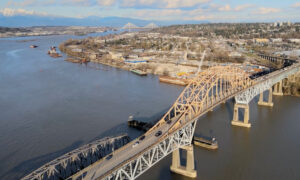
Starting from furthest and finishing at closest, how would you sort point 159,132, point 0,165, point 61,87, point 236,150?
point 61,87
point 236,150
point 0,165
point 159,132

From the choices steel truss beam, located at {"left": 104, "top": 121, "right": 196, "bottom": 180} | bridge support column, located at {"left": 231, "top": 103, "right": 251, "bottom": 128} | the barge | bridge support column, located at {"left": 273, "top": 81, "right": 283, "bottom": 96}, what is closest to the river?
bridge support column, located at {"left": 231, "top": 103, "right": 251, "bottom": 128}

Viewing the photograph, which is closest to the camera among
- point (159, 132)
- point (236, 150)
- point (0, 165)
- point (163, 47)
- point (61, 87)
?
point (159, 132)

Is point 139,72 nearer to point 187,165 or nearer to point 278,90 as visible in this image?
point 278,90

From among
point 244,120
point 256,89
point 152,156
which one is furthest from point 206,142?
point 256,89

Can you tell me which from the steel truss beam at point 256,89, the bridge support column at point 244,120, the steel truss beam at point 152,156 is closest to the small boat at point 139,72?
the steel truss beam at point 256,89

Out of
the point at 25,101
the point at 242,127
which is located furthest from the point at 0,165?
the point at 242,127

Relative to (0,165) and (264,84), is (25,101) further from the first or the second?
(264,84)
